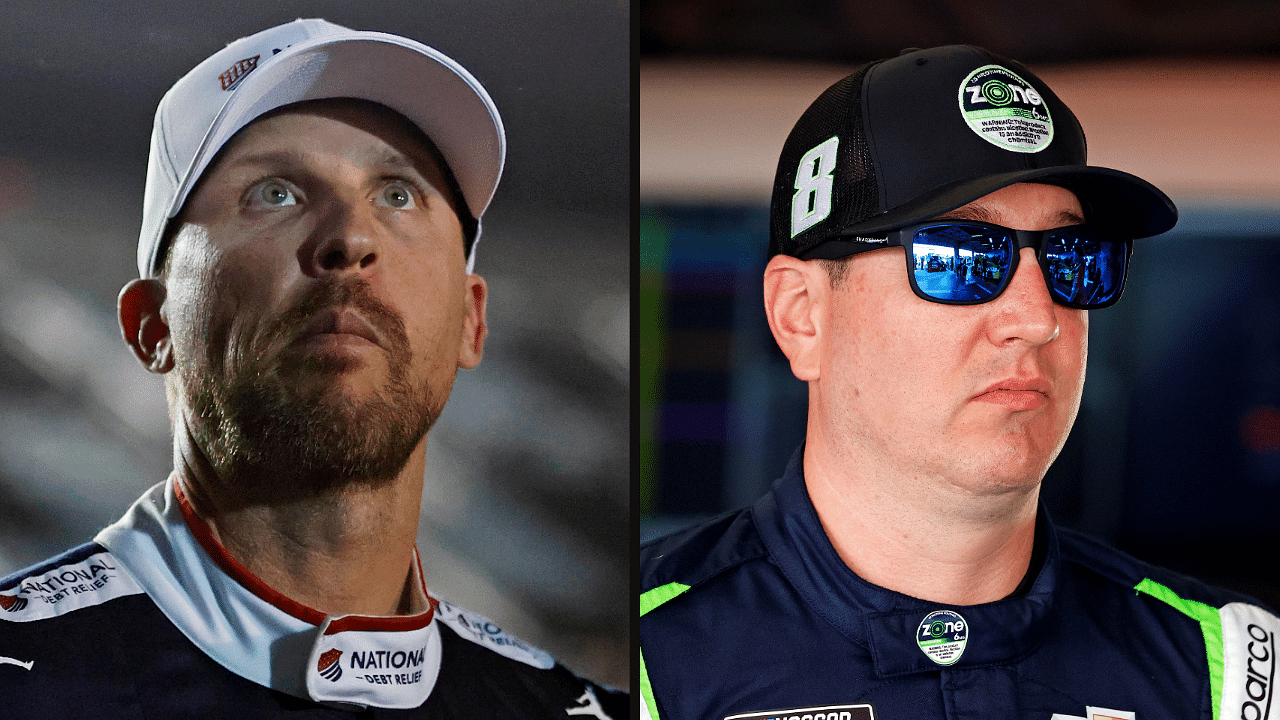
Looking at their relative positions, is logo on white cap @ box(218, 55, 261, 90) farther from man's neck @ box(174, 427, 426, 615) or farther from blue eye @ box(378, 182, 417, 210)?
man's neck @ box(174, 427, 426, 615)

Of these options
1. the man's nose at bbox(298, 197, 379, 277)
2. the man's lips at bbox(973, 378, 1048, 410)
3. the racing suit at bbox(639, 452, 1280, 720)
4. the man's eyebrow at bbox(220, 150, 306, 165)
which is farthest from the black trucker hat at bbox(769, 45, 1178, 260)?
the man's eyebrow at bbox(220, 150, 306, 165)

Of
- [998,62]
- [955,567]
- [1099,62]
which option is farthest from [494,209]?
[1099,62]

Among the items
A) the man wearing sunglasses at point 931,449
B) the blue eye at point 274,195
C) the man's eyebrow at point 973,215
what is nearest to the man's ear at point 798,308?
the man wearing sunglasses at point 931,449

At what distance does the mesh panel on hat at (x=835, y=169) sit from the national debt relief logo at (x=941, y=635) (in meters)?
0.58

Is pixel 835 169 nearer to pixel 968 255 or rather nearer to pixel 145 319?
pixel 968 255

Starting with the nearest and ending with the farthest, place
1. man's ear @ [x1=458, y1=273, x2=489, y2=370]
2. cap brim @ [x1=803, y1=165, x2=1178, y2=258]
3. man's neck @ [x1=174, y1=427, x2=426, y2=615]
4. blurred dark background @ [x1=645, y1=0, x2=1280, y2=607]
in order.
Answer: cap brim @ [x1=803, y1=165, x2=1178, y2=258] < man's neck @ [x1=174, y1=427, x2=426, y2=615] < man's ear @ [x1=458, y1=273, x2=489, y2=370] < blurred dark background @ [x1=645, y1=0, x2=1280, y2=607]

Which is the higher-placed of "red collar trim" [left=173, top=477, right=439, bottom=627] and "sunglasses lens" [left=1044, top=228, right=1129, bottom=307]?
"sunglasses lens" [left=1044, top=228, right=1129, bottom=307]

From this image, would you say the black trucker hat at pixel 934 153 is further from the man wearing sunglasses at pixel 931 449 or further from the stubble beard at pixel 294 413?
the stubble beard at pixel 294 413

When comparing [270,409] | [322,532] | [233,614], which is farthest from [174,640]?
[270,409]

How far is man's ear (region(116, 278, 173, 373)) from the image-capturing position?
1572mm

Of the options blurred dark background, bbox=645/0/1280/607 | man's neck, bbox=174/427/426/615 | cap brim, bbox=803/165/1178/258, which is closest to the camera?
cap brim, bbox=803/165/1178/258

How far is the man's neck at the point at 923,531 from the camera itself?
1.62 m

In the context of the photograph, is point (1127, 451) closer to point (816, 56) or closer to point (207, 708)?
point (816, 56)

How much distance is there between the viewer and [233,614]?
156cm
